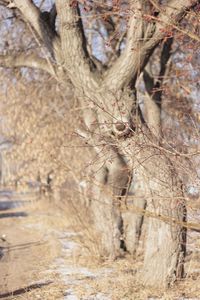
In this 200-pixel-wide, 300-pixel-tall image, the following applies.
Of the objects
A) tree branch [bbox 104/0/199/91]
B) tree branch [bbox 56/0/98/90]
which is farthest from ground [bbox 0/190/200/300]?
tree branch [bbox 56/0/98/90]

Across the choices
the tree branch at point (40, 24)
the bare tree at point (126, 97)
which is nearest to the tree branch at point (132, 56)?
the bare tree at point (126, 97)

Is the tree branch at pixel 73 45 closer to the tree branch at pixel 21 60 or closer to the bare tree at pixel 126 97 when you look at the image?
the bare tree at pixel 126 97

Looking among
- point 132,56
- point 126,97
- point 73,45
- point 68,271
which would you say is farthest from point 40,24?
point 68,271

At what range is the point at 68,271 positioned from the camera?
8578mm

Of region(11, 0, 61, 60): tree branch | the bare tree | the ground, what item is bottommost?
the ground

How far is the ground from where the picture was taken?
689 centimetres

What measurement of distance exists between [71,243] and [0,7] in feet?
19.1

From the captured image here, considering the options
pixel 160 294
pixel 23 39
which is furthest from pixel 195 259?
pixel 23 39

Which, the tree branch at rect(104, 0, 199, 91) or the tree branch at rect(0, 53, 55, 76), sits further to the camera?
the tree branch at rect(0, 53, 55, 76)

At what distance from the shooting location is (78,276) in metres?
8.12

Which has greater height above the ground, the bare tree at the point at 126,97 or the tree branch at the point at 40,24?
the tree branch at the point at 40,24

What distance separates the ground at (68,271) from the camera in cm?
689

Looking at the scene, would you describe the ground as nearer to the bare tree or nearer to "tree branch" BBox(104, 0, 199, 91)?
the bare tree

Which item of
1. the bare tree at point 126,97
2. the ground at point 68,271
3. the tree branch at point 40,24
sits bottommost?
the ground at point 68,271
